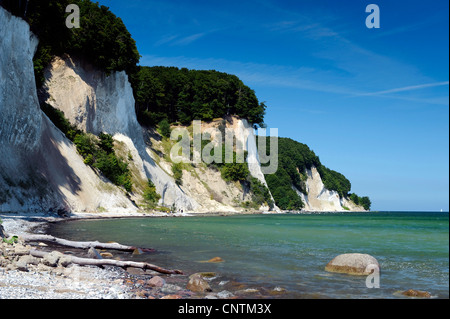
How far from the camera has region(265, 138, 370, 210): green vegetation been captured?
333 ft

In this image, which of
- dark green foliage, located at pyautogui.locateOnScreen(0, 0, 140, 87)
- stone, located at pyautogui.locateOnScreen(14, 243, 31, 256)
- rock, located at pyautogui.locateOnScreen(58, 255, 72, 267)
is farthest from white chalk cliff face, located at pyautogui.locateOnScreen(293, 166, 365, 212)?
stone, located at pyautogui.locateOnScreen(14, 243, 31, 256)

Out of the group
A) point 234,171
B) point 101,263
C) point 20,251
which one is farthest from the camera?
point 234,171

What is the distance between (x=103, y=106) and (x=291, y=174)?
7257cm

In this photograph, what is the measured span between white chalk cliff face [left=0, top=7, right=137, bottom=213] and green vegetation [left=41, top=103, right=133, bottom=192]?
4520mm

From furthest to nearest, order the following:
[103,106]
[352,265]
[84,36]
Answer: [103,106]
[84,36]
[352,265]

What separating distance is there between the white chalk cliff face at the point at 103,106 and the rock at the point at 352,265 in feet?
133

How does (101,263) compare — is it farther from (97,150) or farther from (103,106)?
(103,106)

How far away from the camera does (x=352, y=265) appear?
1148cm

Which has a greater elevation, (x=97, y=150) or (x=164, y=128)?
(x=164, y=128)

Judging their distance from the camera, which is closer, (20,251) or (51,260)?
(51,260)

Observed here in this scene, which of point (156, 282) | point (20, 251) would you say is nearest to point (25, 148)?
point (20, 251)

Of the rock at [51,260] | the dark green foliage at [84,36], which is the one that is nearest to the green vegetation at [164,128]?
the dark green foliage at [84,36]
